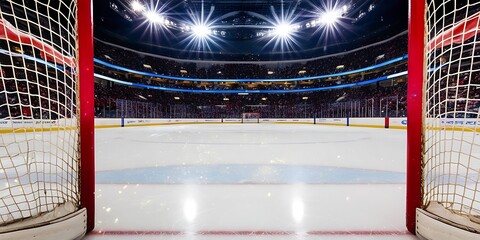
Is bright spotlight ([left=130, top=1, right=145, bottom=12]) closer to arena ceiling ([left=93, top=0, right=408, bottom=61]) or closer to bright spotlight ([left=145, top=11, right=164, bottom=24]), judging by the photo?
arena ceiling ([left=93, top=0, right=408, bottom=61])

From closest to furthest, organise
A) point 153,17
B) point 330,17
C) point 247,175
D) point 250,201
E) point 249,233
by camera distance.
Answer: point 249,233
point 250,201
point 247,175
point 153,17
point 330,17

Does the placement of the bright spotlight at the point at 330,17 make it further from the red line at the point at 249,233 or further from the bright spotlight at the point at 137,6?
the red line at the point at 249,233

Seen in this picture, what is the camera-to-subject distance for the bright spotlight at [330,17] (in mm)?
15891

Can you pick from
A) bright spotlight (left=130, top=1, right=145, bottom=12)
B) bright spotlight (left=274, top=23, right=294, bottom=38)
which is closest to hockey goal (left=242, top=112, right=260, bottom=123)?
bright spotlight (left=274, top=23, right=294, bottom=38)

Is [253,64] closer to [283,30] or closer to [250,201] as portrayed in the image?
[283,30]

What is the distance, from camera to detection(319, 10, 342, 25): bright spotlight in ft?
52.1

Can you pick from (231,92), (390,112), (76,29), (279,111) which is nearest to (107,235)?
(76,29)

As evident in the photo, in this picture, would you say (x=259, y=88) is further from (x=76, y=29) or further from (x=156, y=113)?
(x=76, y=29)

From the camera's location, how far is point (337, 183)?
1867mm

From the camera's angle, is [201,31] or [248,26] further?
[201,31]

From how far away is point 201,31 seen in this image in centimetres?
1900

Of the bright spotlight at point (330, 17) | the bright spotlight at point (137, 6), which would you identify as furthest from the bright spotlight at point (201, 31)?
the bright spotlight at point (330, 17)

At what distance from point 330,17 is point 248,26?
5.62 meters

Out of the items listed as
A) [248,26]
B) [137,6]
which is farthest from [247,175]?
[248,26]
